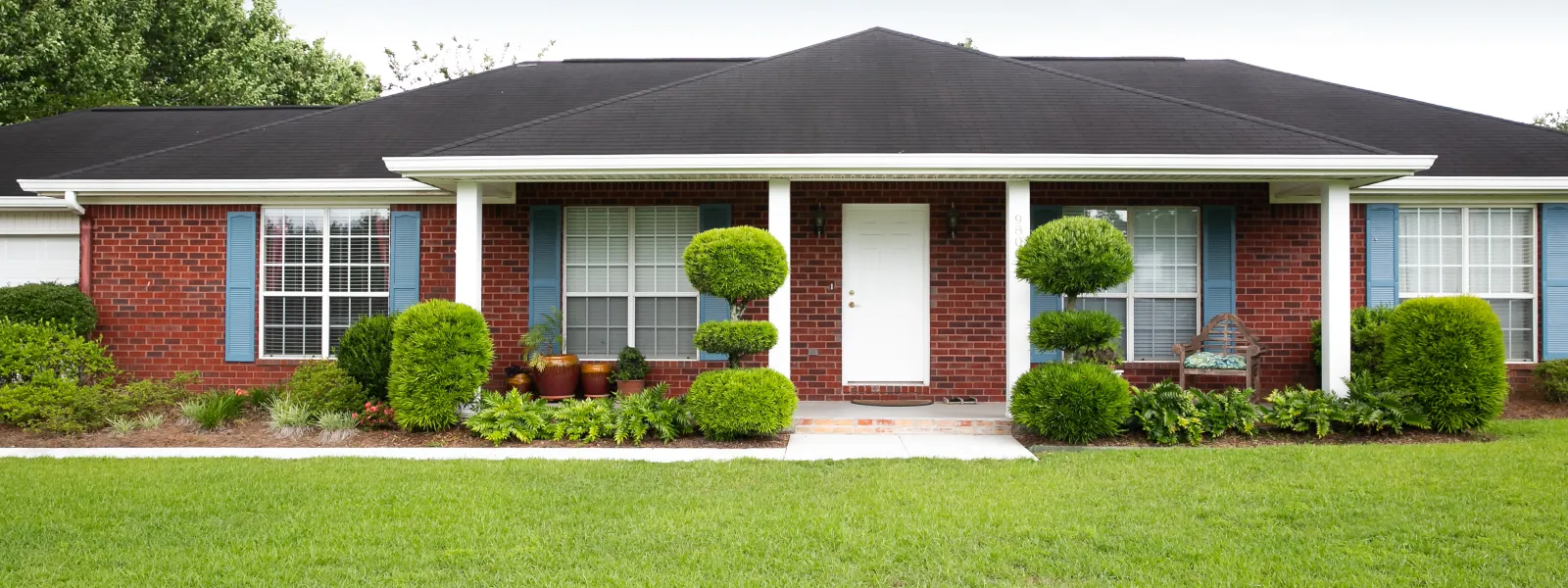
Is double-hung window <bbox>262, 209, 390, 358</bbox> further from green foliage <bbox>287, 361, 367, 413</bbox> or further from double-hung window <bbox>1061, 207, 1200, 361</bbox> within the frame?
double-hung window <bbox>1061, 207, 1200, 361</bbox>

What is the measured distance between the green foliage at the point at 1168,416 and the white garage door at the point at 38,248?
11.1 metres

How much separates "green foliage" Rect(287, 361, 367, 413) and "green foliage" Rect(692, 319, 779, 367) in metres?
3.22

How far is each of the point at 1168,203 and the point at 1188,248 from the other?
504mm

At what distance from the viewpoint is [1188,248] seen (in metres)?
9.51

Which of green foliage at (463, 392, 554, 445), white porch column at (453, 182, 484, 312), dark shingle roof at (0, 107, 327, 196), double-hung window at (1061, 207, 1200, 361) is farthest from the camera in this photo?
dark shingle roof at (0, 107, 327, 196)

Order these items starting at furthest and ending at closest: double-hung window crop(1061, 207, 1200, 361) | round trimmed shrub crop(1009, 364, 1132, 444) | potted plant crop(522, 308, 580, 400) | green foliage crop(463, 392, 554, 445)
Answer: double-hung window crop(1061, 207, 1200, 361) → potted plant crop(522, 308, 580, 400) → green foliage crop(463, 392, 554, 445) → round trimmed shrub crop(1009, 364, 1132, 444)

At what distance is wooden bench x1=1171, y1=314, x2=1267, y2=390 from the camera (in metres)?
8.52

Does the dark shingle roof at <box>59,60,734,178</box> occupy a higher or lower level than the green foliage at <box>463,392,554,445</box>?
higher

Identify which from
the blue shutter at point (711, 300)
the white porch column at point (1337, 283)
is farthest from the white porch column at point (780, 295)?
the white porch column at point (1337, 283)

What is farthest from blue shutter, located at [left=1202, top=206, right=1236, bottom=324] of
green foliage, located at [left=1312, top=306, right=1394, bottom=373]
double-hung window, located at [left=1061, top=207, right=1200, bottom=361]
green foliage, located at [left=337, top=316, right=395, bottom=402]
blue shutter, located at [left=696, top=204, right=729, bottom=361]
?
green foliage, located at [left=337, top=316, right=395, bottom=402]

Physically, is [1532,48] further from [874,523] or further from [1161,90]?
[874,523]

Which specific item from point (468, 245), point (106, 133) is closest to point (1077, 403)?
point (468, 245)

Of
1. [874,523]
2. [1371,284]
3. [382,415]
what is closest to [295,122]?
[382,415]

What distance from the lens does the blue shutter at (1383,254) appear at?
373 inches
